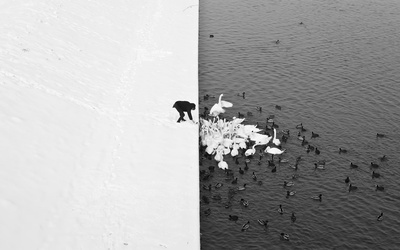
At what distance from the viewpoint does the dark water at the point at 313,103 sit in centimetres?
2355

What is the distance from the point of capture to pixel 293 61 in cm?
4306

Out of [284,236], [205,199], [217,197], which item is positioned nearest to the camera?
[284,236]

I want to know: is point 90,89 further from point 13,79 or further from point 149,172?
point 149,172

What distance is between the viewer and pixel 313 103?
117 ft

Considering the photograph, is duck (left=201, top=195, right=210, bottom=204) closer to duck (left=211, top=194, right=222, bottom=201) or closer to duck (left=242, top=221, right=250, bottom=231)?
duck (left=211, top=194, right=222, bottom=201)

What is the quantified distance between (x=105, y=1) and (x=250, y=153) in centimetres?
2874

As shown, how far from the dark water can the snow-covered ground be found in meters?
2.70

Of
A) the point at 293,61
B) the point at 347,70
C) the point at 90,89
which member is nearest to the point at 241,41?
the point at 293,61

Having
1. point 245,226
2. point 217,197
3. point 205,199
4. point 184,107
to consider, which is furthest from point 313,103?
point 245,226

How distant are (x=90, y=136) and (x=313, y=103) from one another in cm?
1690

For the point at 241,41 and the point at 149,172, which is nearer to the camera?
the point at 149,172

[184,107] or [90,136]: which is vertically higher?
[184,107]

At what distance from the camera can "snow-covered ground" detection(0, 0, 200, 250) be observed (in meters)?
19.8

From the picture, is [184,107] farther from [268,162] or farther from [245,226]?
[245,226]
